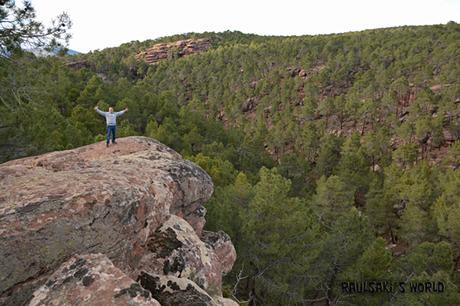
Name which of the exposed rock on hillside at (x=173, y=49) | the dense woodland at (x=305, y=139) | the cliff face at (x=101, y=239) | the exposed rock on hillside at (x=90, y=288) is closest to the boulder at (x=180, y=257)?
the cliff face at (x=101, y=239)

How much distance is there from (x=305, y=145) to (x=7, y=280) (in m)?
61.3

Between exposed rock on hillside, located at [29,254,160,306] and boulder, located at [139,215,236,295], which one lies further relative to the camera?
boulder, located at [139,215,236,295]

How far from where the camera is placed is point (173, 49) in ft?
493

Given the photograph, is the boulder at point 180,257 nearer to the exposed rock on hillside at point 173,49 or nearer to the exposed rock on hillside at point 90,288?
the exposed rock on hillside at point 90,288

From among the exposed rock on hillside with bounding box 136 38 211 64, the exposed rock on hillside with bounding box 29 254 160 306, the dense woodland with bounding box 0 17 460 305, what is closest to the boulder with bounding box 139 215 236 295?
the exposed rock on hillside with bounding box 29 254 160 306

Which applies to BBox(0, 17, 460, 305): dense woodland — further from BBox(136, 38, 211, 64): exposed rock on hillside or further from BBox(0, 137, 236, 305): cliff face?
BBox(136, 38, 211, 64): exposed rock on hillside

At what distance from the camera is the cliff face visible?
6.63m

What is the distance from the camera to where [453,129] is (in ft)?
211

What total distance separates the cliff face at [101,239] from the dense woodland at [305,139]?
366 centimetres

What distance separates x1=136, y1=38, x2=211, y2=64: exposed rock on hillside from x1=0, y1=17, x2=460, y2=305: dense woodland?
23740 mm

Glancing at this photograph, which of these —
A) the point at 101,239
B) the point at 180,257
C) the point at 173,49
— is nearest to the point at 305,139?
the point at 180,257

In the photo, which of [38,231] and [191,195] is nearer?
[38,231]

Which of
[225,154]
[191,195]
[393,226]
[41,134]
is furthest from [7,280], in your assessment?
[393,226]

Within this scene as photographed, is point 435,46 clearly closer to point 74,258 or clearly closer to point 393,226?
point 393,226
